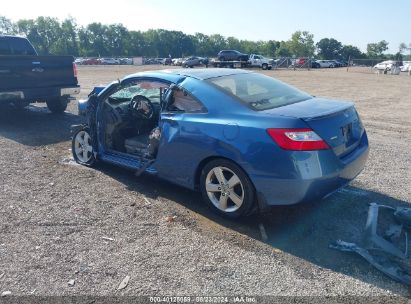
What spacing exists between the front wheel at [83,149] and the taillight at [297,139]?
3.14 m

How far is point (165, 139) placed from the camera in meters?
4.36

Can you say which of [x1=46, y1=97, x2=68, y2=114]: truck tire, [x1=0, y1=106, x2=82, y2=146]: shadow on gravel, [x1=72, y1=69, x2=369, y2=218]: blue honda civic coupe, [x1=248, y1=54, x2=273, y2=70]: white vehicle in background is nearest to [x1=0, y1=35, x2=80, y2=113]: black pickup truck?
[x1=0, y1=106, x2=82, y2=146]: shadow on gravel

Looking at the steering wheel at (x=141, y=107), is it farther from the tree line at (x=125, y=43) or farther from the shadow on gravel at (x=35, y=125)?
the tree line at (x=125, y=43)

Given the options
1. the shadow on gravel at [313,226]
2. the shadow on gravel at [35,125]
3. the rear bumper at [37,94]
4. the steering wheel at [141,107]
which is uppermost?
the steering wheel at [141,107]

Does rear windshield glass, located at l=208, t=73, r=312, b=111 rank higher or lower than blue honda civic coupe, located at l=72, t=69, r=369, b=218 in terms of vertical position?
higher

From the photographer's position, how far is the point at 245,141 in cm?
359

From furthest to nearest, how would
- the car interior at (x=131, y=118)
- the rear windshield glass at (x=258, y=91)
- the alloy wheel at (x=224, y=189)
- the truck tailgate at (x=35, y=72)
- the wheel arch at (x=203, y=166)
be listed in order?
1. the truck tailgate at (x=35, y=72)
2. the car interior at (x=131, y=118)
3. the rear windshield glass at (x=258, y=91)
4. the alloy wheel at (x=224, y=189)
5. the wheel arch at (x=203, y=166)

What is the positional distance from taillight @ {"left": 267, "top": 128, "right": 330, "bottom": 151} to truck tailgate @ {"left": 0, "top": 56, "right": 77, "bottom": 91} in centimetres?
711

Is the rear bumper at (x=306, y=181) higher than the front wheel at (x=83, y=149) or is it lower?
higher

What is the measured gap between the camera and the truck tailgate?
27.3 feet

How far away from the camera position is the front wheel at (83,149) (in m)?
5.69

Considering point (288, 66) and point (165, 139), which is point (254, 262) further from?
point (288, 66)

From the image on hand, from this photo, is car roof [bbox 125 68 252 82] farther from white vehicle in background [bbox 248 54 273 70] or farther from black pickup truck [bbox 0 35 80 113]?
white vehicle in background [bbox 248 54 273 70]

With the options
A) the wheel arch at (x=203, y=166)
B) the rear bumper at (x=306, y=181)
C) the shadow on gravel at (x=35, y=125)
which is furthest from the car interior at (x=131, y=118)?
the shadow on gravel at (x=35, y=125)
